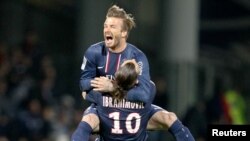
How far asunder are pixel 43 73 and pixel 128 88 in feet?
26.2

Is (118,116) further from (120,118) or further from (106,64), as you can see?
(106,64)

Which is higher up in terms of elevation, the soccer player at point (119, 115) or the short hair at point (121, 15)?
the short hair at point (121, 15)

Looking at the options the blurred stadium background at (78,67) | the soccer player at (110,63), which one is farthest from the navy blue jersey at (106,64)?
the blurred stadium background at (78,67)

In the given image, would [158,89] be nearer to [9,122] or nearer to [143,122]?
[9,122]

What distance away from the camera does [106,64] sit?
1374 cm

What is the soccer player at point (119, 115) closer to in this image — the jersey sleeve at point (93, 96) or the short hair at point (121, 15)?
the jersey sleeve at point (93, 96)

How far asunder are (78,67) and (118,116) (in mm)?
9177

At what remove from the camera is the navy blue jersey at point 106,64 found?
538 inches

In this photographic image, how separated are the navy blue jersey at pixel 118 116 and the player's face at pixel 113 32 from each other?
1.97ft

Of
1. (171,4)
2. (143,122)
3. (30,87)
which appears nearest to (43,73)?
(30,87)

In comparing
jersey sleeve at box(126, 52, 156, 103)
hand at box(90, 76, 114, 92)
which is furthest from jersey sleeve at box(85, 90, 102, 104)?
jersey sleeve at box(126, 52, 156, 103)

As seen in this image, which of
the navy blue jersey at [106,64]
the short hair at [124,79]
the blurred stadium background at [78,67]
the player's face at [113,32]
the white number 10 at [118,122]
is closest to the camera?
the short hair at [124,79]

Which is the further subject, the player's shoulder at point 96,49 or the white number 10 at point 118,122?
the white number 10 at point 118,122

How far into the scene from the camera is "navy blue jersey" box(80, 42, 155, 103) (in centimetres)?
1366
